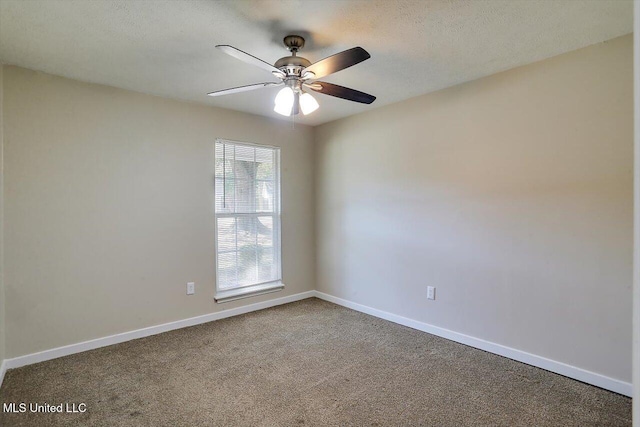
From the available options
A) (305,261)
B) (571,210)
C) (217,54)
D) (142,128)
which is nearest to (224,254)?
(305,261)

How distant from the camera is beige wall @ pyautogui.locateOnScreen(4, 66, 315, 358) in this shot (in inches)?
99.3

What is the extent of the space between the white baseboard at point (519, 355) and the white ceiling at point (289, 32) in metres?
2.24

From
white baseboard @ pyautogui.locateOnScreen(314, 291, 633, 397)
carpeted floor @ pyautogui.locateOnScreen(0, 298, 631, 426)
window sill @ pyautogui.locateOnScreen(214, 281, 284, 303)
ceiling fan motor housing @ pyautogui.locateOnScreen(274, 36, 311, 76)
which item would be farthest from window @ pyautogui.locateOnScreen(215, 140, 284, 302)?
ceiling fan motor housing @ pyautogui.locateOnScreen(274, 36, 311, 76)

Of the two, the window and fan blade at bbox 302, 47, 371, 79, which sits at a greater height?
fan blade at bbox 302, 47, 371, 79

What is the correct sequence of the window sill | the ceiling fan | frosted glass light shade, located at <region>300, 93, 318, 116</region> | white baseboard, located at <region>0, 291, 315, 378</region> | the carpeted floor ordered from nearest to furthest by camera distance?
the ceiling fan
the carpeted floor
frosted glass light shade, located at <region>300, 93, 318, 116</region>
white baseboard, located at <region>0, 291, 315, 378</region>
the window sill

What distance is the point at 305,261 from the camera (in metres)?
4.33

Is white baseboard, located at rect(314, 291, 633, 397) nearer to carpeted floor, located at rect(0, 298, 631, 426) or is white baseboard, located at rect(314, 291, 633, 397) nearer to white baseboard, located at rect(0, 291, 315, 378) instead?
carpeted floor, located at rect(0, 298, 631, 426)

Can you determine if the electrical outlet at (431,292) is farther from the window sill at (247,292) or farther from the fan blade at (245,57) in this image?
the fan blade at (245,57)

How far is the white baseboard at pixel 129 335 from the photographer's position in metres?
2.51

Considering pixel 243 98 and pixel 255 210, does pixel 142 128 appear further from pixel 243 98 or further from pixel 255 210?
pixel 255 210

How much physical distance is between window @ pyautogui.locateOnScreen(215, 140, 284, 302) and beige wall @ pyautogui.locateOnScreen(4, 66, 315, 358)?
14 centimetres

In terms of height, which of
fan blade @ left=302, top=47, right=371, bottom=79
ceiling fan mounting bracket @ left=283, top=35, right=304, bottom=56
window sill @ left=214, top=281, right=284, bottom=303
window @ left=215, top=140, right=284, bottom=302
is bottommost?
window sill @ left=214, top=281, right=284, bottom=303

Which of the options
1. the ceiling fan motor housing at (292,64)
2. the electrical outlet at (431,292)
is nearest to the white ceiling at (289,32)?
the ceiling fan motor housing at (292,64)

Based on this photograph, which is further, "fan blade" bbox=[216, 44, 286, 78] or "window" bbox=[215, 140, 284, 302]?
"window" bbox=[215, 140, 284, 302]
